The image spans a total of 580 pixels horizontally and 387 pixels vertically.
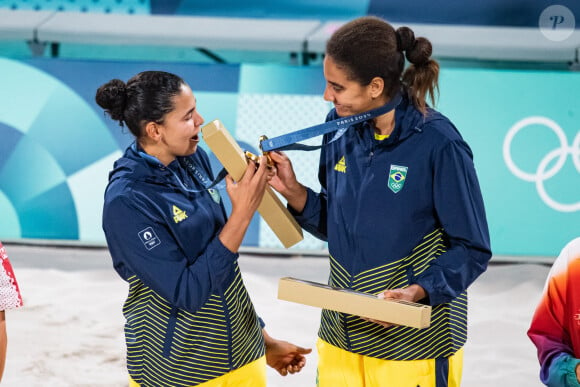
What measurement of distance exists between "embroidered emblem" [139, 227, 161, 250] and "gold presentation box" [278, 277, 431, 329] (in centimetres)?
36

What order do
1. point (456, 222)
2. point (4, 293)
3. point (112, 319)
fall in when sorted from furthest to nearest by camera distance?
point (112, 319)
point (456, 222)
point (4, 293)

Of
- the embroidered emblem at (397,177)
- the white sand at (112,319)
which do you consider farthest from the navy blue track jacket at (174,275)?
the white sand at (112,319)

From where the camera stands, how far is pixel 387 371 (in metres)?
2.45

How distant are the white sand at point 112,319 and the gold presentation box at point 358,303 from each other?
76.5 inches

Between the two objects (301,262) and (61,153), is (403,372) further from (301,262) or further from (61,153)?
(61,153)

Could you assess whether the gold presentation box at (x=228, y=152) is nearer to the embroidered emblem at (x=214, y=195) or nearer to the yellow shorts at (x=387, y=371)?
the embroidered emblem at (x=214, y=195)

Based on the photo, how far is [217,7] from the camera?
786 centimetres

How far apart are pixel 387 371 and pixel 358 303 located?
0.32 m

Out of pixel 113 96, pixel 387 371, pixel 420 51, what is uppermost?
pixel 420 51

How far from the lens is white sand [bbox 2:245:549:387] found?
4.25 m

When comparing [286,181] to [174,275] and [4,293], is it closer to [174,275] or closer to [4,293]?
[174,275]

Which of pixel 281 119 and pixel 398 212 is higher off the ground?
→ pixel 398 212

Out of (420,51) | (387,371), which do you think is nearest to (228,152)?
(420,51)

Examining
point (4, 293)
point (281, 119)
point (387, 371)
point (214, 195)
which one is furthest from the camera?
point (281, 119)
